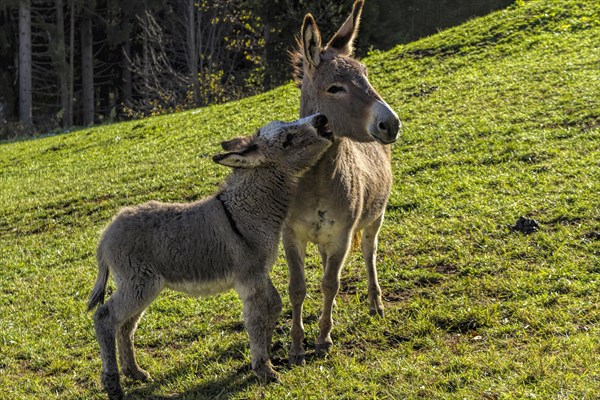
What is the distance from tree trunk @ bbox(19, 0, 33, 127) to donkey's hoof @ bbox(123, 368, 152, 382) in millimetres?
32153

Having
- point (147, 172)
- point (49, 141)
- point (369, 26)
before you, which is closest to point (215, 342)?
point (147, 172)

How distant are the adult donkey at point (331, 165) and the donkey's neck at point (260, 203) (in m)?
0.15

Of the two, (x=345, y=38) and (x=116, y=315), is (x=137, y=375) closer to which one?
(x=116, y=315)

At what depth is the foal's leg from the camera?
5930 millimetres

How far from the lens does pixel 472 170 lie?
469 inches

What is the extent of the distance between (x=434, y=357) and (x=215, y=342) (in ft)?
7.44

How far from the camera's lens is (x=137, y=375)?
6.49 meters

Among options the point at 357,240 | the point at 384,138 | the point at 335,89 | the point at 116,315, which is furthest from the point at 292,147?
the point at 116,315

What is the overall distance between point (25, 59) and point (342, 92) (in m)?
34.0

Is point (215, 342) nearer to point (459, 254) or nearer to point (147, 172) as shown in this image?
point (459, 254)

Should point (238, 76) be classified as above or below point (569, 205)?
below

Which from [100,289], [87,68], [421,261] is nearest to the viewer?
[100,289]

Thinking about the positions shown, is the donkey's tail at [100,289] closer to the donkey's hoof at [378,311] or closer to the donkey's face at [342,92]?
the donkey's face at [342,92]

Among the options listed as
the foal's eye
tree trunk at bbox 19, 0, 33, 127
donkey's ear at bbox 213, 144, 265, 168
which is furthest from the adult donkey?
tree trunk at bbox 19, 0, 33, 127
